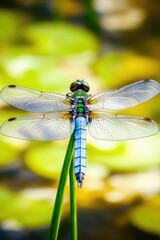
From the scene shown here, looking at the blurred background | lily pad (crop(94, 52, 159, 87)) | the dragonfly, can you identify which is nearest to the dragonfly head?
the dragonfly

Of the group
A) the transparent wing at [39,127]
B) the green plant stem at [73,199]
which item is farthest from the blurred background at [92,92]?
the green plant stem at [73,199]

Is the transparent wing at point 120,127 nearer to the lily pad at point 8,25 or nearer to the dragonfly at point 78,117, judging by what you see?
the dragonfly at point 78,117

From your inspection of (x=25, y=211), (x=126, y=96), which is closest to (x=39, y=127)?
(x=126, y=96)

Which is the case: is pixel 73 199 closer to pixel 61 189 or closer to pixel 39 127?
pixel 61 189

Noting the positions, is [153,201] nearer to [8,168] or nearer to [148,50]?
[8,168]

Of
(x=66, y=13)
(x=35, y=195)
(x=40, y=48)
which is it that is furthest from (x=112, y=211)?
(x=66, y=13)

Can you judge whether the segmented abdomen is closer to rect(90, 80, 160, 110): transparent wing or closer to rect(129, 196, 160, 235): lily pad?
rect(90, 80, 160, 110): transparent wing
